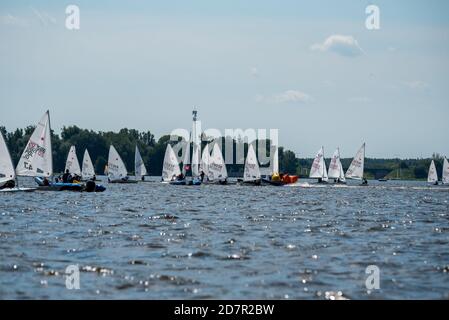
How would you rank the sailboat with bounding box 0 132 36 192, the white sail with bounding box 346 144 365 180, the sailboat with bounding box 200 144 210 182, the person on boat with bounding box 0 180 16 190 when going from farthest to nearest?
1. the white sail with bounding box 346 144 365 180
2. the sailboat with bounding box 200 144 210 182
3. the person on boat with bounding box 0 180 16 190
4. the sailboat with bounding box 0 132 36 192

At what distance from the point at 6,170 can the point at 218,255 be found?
4004 cm

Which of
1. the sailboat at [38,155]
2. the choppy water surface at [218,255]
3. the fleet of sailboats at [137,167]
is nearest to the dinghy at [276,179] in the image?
the fleet of sailboats at [137,167]

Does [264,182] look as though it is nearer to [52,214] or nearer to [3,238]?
[52,214]

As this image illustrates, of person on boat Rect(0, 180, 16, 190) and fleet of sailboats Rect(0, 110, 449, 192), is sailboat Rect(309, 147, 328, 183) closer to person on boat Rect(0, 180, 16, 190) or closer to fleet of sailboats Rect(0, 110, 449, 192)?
fleet of sailboats Rect(0, 110, 449, 192)

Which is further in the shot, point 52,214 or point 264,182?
point 264,182

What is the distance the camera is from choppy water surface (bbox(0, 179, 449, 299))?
994 inches

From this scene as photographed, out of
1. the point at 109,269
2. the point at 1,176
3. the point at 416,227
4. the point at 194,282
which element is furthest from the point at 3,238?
the point at 1,176

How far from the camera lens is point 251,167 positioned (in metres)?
122

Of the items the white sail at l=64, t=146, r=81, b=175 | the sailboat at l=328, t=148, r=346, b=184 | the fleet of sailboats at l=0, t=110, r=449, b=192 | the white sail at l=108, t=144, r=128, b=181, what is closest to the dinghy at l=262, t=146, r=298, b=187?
the fleet of sailboats at l=0, t=110, r=449, b=192

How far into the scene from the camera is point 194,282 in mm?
26203

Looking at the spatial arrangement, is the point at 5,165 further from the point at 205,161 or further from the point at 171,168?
the point at 205,161

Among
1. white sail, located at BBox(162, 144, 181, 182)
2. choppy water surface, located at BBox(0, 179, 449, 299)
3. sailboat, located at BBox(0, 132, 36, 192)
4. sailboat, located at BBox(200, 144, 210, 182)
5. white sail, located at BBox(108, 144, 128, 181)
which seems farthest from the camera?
white sail, located at BBox(108, 144, 128, 181)

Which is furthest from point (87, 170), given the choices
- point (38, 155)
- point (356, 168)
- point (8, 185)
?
point (8, 185)

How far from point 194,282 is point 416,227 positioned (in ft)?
72.7
